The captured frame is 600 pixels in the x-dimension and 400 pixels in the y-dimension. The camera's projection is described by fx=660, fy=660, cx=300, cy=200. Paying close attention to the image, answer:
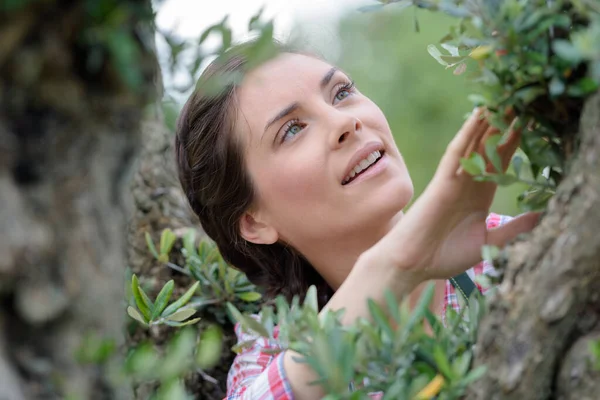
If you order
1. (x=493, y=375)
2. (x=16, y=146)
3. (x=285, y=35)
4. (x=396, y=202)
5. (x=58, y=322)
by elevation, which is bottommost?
(x=396, y=202)

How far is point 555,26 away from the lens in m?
0.93

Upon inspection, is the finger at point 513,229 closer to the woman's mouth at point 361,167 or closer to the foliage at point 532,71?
the foliage at point 532,71

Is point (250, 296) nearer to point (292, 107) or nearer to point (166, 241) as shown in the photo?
point (166, 241)

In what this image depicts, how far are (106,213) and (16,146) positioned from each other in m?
0.12

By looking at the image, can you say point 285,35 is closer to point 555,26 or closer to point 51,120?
point 555,26

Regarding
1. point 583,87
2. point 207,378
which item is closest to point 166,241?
point 207,378

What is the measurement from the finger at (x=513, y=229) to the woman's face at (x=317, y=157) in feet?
1.60

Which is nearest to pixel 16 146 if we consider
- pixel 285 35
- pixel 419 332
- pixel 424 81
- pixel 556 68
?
pixel 419 332

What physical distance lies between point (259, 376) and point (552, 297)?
0.75 meters

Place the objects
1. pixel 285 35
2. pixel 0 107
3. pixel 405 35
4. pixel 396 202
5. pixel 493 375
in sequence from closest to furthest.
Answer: pixel 0 107 → pixel 493 375 → pixel 396 202 → pixel 285 35 → pixel 405 35

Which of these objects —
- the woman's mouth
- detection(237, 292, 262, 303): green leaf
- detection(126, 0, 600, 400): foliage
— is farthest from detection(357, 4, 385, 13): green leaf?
detection(237, 292, 262, 303): green leaf

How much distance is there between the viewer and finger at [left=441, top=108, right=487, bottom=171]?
40.8 inches

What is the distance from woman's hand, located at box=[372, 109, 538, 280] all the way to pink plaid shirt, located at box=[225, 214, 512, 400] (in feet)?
0.27

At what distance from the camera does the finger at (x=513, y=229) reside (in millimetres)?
1104
